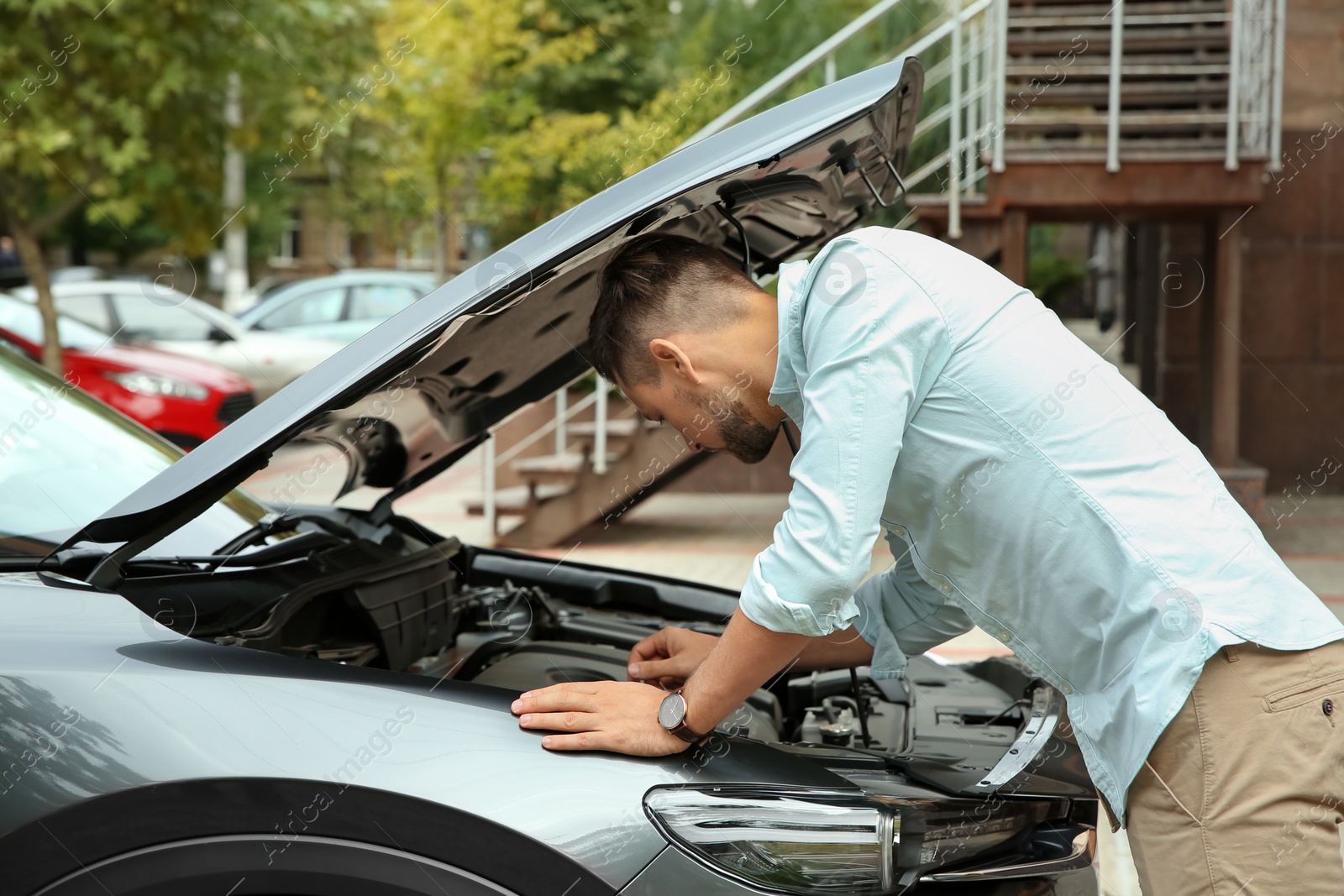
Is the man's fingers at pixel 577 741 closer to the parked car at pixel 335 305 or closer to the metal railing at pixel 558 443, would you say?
the metal railing at pixel 558 443

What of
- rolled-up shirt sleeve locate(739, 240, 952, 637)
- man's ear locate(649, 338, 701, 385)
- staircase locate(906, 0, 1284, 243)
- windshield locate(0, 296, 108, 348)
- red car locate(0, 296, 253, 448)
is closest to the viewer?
rolled-up shirt sleeve locate(739, 240, 952, 637)

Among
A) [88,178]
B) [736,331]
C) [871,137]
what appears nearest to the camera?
[736,331]

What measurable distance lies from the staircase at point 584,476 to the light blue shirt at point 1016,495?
20.1 feet

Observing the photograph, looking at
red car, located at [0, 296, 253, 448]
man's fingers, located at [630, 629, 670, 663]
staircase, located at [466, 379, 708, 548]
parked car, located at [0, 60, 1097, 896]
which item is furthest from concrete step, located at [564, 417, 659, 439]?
parked car, located at [0, 60, 1097, 896]

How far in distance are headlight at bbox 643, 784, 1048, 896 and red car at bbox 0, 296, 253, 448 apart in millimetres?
8726

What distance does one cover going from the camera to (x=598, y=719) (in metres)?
1.67

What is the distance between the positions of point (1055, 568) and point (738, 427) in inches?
21.9

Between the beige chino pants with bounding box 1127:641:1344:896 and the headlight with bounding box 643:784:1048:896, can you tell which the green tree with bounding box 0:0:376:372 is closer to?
the headlight with bounding box 643:784:1048:896

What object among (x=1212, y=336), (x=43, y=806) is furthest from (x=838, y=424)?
(x=1212, y=336)

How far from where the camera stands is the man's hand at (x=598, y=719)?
5.41 feet

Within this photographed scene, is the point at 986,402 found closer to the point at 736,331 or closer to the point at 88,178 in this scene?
the point at 736,331

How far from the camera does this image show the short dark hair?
72.1 inches

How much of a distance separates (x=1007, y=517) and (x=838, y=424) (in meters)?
0.31

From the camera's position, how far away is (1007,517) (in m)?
1.66
